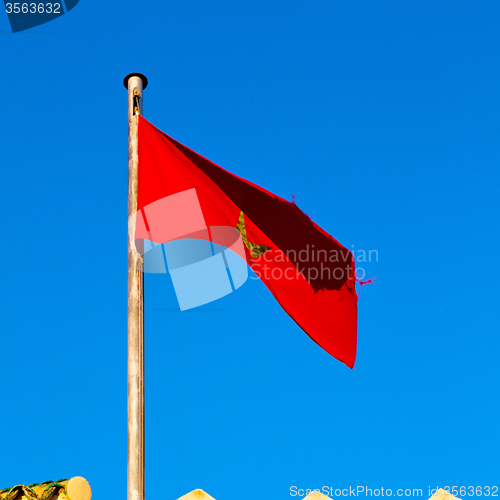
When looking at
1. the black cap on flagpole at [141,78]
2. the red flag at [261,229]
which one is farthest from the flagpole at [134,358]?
the black cap on flagpole at [141,78]

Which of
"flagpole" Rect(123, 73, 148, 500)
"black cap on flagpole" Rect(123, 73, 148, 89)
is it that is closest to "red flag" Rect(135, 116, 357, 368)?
"flagpole" Rect(123, 73, 148, 500)

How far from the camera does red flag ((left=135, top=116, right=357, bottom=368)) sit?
Result: 9289 mm

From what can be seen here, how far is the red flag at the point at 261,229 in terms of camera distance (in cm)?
929

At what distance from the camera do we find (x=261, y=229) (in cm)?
1044

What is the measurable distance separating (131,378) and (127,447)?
77 centimetres

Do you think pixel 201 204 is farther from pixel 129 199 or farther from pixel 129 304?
pixel 129 304

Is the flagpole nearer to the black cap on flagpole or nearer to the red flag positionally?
the red flag

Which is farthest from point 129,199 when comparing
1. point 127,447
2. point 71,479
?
point 71,479

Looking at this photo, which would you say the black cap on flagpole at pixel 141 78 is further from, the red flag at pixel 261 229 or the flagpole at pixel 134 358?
the flagpole at pixel 134 358

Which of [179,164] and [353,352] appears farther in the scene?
[353,352]

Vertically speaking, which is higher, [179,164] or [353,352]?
[179,164]

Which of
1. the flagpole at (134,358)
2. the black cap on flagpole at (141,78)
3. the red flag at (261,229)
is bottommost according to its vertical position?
the flagpole at (134,358)

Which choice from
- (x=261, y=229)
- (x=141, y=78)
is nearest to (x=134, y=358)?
(x=261, y=229)

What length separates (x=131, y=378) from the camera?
8.18 metres
